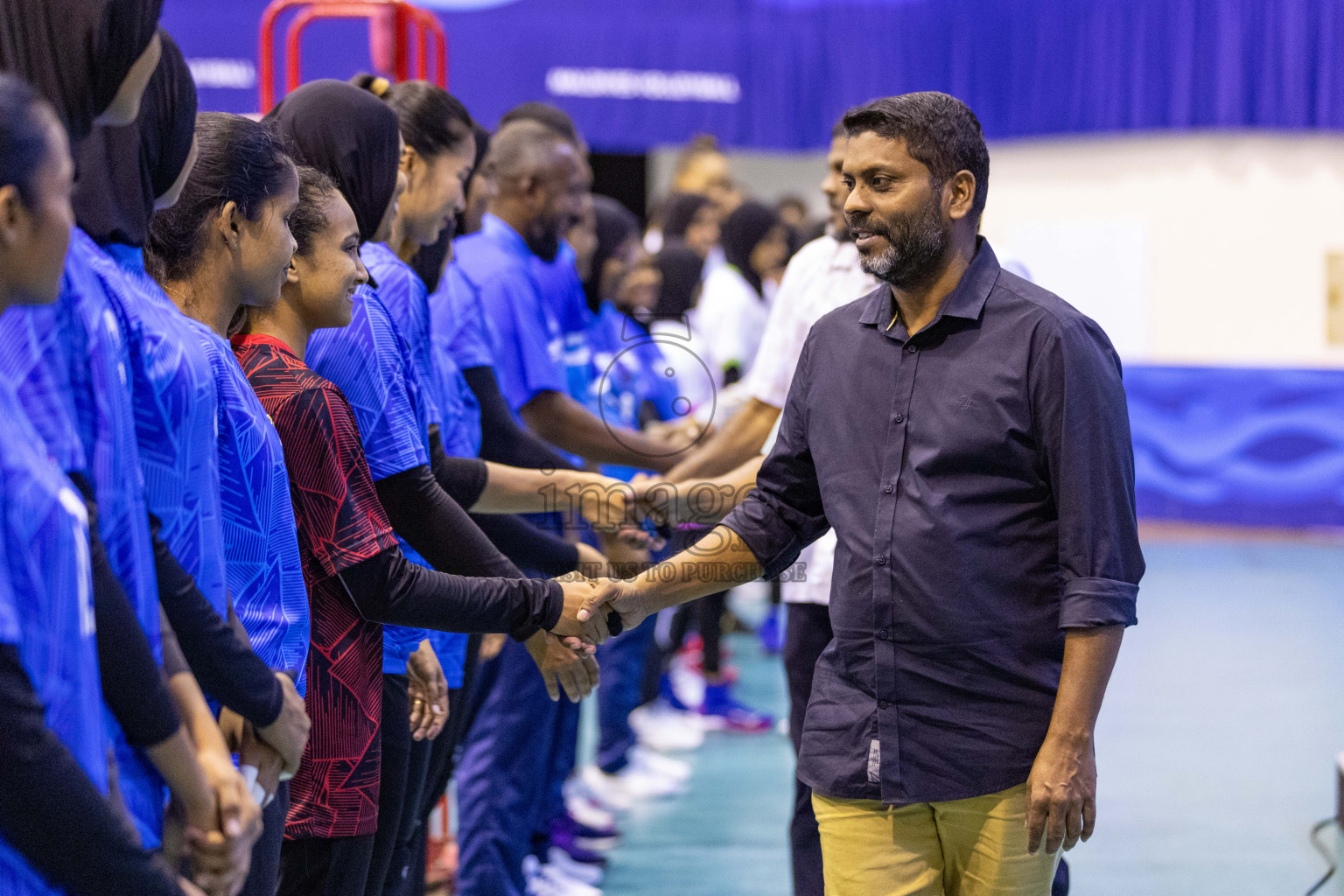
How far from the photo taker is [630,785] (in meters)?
4.61

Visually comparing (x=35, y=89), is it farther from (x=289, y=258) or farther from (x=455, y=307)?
(x=455, y=307)

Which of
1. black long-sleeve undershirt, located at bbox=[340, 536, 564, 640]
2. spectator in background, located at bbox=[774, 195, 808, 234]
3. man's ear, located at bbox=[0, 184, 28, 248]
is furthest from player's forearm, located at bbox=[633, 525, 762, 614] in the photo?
spectator in background, located at bbox=[774, 195, 808, 234]

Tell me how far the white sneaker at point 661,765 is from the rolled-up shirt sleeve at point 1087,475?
3.05 meters

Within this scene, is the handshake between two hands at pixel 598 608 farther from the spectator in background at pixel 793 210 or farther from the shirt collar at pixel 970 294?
the spectator in background at pixel 793 210

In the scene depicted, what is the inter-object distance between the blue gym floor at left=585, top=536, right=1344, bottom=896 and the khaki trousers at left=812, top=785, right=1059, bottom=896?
5.63 feet

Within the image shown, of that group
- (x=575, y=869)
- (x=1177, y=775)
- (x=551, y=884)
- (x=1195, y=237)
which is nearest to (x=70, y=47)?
(x=551, y=884)

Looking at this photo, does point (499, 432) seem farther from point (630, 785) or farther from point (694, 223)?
point (694, 223)

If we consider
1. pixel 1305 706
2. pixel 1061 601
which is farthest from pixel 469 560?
pixel 1305 706

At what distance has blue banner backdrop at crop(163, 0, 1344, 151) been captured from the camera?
34.1 ft

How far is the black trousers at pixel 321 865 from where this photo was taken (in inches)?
78.9

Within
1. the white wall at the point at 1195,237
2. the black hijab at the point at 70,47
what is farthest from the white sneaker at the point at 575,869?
the white wall at the point at 1195,237

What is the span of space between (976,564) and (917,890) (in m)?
0.50

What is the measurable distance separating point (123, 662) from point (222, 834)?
24 cm

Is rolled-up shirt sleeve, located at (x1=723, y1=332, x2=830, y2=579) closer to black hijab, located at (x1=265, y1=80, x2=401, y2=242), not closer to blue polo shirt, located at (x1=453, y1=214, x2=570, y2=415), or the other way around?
black hijab, located at (x1=265, y1=80, x2=401, y2=242)
